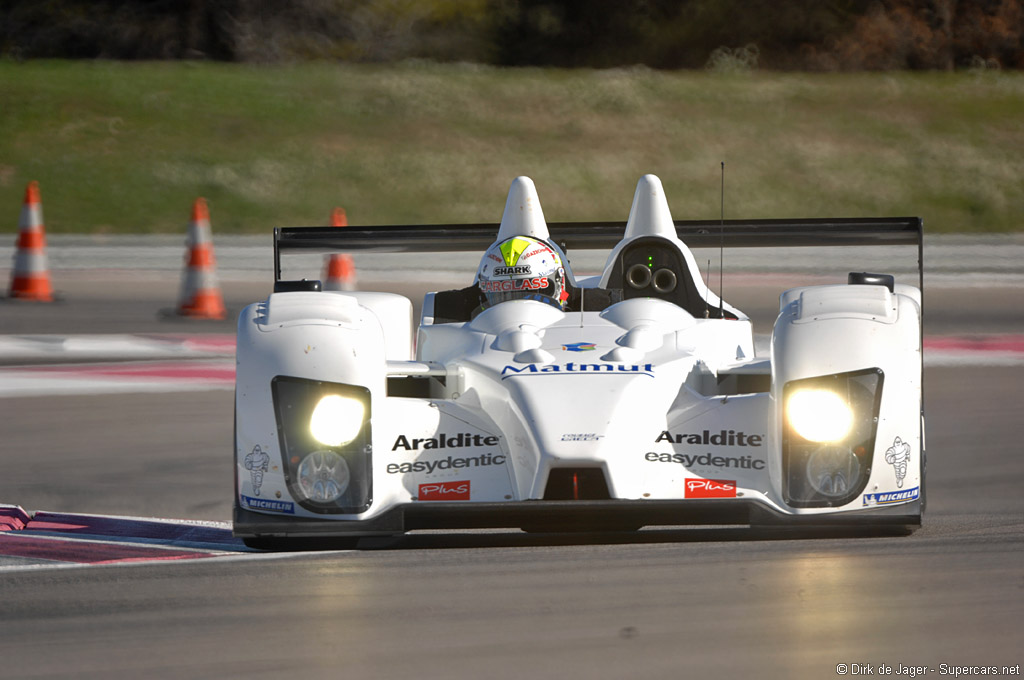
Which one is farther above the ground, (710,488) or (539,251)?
(539,251)

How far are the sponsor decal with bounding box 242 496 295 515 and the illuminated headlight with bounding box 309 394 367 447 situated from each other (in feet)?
0.84

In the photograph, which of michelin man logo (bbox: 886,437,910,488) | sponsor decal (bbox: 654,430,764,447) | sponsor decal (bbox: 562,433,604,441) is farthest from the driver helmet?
michelin man logo (bbox: 886,437,910,488)

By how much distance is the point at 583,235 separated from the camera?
878cm

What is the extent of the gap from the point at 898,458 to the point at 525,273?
2.19 m

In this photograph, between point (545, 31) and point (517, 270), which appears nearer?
point (517, 270)

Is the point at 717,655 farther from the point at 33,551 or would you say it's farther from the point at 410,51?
the point at 410,51

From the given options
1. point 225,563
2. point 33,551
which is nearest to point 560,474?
point 225,563

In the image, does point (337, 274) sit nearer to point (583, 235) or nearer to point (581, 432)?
point (583, 235)

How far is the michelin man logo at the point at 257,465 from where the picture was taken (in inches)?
232

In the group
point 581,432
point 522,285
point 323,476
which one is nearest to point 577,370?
point 581,432

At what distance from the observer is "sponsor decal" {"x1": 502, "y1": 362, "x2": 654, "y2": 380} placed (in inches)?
239

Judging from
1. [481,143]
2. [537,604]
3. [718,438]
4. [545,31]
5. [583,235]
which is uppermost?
[545,31]

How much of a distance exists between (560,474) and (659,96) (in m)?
24.6

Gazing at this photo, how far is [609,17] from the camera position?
37.2 m
